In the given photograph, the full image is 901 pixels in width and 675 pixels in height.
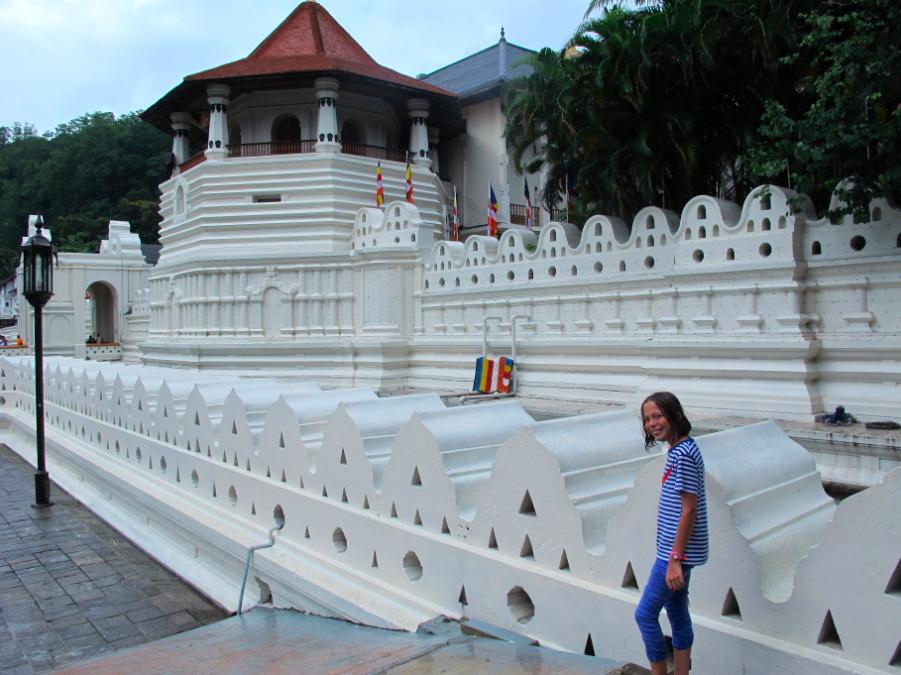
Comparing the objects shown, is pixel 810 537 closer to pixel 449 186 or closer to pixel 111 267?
pixel 449 186

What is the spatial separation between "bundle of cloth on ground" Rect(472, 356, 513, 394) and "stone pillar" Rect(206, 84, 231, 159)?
10419mm

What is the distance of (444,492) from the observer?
4.39m

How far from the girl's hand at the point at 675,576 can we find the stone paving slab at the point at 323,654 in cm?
55

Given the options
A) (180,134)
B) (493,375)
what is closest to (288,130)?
(180,134)

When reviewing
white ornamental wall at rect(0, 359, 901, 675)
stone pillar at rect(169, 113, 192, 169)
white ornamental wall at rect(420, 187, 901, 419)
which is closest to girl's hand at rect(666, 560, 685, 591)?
white ornamental wall at rect(0, 359, 901, 675)

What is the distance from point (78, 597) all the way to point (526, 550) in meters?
4.56

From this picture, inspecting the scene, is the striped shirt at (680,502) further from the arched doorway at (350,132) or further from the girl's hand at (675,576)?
the arched doorway at (350,132)

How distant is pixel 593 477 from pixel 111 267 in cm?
3528

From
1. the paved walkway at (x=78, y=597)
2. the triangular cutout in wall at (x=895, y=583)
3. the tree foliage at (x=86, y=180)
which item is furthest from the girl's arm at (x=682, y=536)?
the tree foliage at (x=86, y=180)

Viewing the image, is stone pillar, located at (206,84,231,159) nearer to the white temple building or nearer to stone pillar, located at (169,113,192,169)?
the white temple building

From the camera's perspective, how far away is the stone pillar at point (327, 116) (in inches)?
718

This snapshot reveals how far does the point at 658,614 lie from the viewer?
9.66ft

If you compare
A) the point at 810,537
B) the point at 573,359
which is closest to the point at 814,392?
the point at 573,359

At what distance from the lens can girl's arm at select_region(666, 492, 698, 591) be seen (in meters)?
2.85
